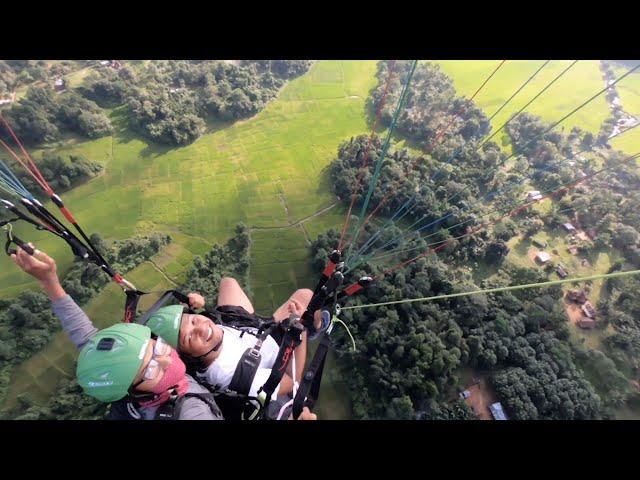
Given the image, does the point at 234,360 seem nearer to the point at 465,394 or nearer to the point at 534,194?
the point at 465,394

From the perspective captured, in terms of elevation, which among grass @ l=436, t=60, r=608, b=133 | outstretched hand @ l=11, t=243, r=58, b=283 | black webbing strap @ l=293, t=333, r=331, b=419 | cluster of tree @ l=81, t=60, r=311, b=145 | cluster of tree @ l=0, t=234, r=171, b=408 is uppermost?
grass @ l=436, t=60, r=608, b=133

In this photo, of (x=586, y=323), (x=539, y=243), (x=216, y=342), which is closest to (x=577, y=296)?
(x=586, y=323)

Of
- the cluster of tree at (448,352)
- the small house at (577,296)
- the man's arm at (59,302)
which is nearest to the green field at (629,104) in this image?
the small house at (577,296)

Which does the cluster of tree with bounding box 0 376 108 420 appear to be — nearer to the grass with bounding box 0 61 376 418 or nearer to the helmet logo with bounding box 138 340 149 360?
the grass with bounding box 0 61 376 418

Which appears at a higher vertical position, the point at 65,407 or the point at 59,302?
the point at 59,302

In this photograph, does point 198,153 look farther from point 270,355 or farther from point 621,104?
point 621,104

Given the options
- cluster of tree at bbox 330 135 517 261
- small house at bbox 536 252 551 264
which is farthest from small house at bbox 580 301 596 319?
cluster of tree at bbox 330 135 517 261
